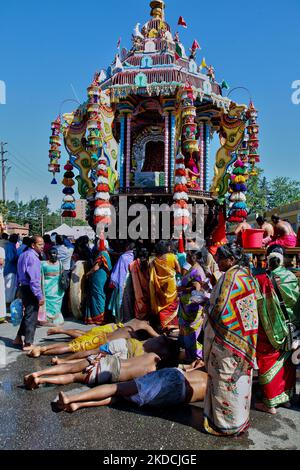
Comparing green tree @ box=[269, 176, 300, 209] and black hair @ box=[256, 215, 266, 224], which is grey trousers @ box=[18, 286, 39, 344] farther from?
green tree @ box=[269, 176, 300, 209]

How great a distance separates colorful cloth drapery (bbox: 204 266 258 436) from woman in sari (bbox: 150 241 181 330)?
2869mm

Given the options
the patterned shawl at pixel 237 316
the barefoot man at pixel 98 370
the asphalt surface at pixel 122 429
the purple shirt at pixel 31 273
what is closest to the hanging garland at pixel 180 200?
the purple shirt at pixel 31 273

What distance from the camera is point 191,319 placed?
14.7 feet

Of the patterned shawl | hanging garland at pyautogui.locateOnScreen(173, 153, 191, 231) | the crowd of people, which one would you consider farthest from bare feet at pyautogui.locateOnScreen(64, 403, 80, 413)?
hanging garland at pyautogui.locateOnScreen(173, 153, 191, 231)

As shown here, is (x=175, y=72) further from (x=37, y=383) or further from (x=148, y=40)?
(x=37, y=383)

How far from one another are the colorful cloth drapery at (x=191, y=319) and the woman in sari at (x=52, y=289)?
3.04 meters

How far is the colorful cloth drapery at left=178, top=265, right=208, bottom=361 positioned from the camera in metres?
4.43

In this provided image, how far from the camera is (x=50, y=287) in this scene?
22.5 ft

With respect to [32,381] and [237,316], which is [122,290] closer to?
[32,381]

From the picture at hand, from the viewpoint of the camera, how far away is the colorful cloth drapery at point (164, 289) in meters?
5.89

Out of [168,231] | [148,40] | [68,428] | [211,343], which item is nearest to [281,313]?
[211,343]

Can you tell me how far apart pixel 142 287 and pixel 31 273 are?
73.6 inches

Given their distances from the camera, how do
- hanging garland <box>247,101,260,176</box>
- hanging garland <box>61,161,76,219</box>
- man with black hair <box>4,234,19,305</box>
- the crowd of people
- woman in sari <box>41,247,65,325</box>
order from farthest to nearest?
hanging garland <box>61,161,76,219</box> → hanging garland <box>247,101,260,176</box> → man with black hair <box>4,234,19,305</box> → woman in sari <box>41,247,65,325</box> → the crowd of people

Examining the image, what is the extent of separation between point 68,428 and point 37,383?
749 millimetres
